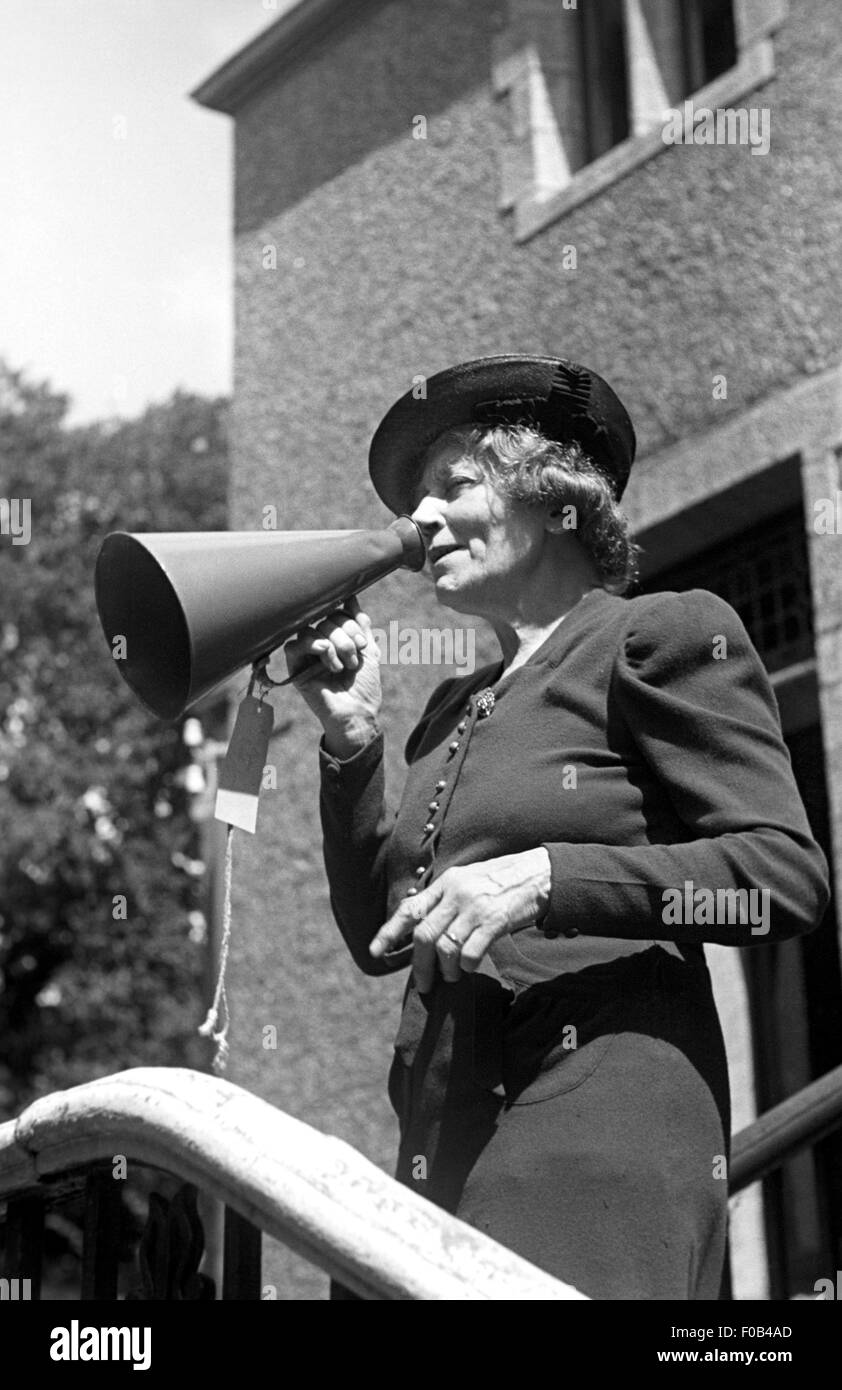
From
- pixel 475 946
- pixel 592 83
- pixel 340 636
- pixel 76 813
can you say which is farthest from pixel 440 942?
pixel 76 813

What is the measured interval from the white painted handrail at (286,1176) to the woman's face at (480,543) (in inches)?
32.3

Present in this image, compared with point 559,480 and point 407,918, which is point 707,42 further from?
point 407,918

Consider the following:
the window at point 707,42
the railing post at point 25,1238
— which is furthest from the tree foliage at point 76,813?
the railing post at point 25,1238

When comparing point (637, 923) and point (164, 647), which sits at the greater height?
point (164, 647)

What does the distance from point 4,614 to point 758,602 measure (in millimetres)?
14806

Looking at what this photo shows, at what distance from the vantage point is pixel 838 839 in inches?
195

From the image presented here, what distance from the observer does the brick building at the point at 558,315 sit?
5469 millimetres

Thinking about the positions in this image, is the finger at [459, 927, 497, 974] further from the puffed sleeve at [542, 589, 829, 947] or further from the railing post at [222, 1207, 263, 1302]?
the railing post at [222, 1207, 263, 1302]

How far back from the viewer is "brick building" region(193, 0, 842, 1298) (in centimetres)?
547

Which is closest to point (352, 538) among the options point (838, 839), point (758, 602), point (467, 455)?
point (467, 455)

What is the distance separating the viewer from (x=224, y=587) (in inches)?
97.1

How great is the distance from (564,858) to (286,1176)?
1.78 ft
